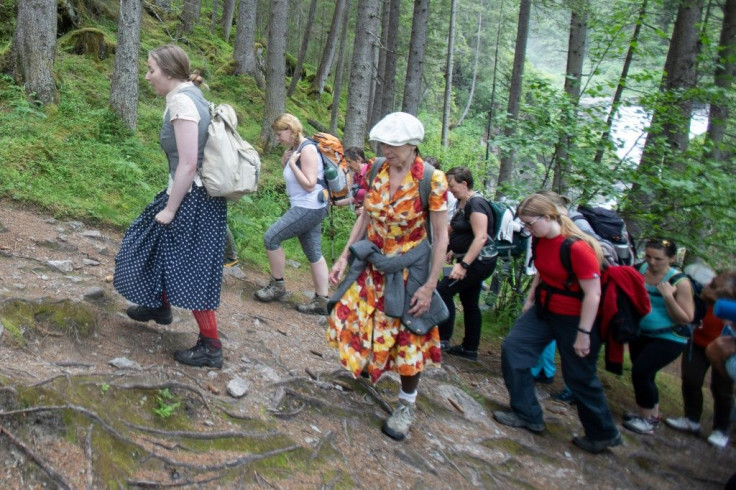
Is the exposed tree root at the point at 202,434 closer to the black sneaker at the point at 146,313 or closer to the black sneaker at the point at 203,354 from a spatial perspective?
the black sneaker at the point at 203,354

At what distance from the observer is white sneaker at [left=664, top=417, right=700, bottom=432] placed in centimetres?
593

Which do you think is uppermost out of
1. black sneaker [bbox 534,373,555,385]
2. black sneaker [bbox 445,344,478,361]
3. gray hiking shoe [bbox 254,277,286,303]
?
gray hiking shoe [bbox 254,277,286,303]

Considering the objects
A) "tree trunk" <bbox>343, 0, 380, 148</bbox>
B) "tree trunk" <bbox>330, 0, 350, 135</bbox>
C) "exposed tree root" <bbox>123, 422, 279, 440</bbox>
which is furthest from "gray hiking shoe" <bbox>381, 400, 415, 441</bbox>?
"tree trunk" <bbox>330, 0, 350, 135</bbox>

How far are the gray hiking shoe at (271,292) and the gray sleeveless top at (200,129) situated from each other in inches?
111

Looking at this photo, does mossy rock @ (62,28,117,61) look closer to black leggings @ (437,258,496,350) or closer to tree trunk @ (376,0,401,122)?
tree trunk @ (376,0,401,122)

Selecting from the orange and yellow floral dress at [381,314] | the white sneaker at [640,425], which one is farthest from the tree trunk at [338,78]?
the orange and yellow floral dress at [381,314]

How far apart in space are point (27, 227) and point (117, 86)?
4.17 meters

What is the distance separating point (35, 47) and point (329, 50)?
15.0 m

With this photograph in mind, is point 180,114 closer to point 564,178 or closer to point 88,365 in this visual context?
point 88,365

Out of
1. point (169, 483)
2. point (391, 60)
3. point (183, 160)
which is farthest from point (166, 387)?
point (391, 60)

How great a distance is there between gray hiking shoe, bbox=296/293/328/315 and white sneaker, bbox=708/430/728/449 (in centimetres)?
424

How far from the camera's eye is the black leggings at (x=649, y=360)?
5.42 m

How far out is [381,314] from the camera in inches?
156

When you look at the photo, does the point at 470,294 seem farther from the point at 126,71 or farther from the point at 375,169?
the point at 126,71
